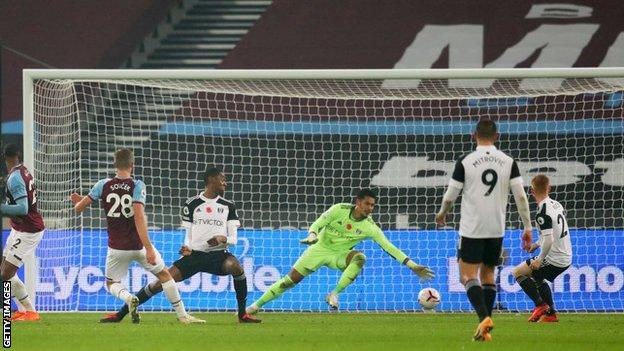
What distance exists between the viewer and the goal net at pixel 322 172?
50.8 ft

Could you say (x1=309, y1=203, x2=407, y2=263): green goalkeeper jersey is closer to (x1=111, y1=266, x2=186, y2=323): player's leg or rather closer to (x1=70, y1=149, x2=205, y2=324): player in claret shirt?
A: (x1=111, y1=266, x2=186, y2=323): player's leg

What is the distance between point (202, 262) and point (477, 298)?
150 inches

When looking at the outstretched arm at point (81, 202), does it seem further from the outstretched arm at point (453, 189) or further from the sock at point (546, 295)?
the sock at point (546, 295)

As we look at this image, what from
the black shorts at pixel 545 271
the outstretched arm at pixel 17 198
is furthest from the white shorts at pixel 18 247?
the black shorts at pixel 545 271

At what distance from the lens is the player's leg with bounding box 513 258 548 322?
13.4m

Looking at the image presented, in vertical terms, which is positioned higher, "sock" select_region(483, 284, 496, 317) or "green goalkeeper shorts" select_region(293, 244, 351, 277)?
"green goalkeeper shorts" select_region(293, 244, 351, 277)

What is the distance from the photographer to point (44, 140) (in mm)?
15656

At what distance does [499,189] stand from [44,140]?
7178 millimetres

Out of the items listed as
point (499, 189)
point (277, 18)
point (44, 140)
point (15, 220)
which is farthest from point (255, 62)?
point (499, 189)

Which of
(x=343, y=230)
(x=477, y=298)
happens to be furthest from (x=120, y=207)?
(x=477, y=298)

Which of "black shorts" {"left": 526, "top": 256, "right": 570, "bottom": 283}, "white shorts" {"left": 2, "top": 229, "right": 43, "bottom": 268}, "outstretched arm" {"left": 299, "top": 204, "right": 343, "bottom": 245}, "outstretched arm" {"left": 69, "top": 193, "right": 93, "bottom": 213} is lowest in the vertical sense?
"black shorts" {"left": 526, "top": 256, "right": 570, "bottom": 283}

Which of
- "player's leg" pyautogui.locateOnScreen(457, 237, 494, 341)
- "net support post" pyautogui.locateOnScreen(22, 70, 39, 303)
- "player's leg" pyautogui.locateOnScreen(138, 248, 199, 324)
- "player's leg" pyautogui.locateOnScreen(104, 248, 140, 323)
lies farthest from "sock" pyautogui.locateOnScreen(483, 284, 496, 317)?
"net support post" pyautogui.locateOnScreen(22, 70, 39, 303)

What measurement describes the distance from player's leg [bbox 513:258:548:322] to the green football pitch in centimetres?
18
